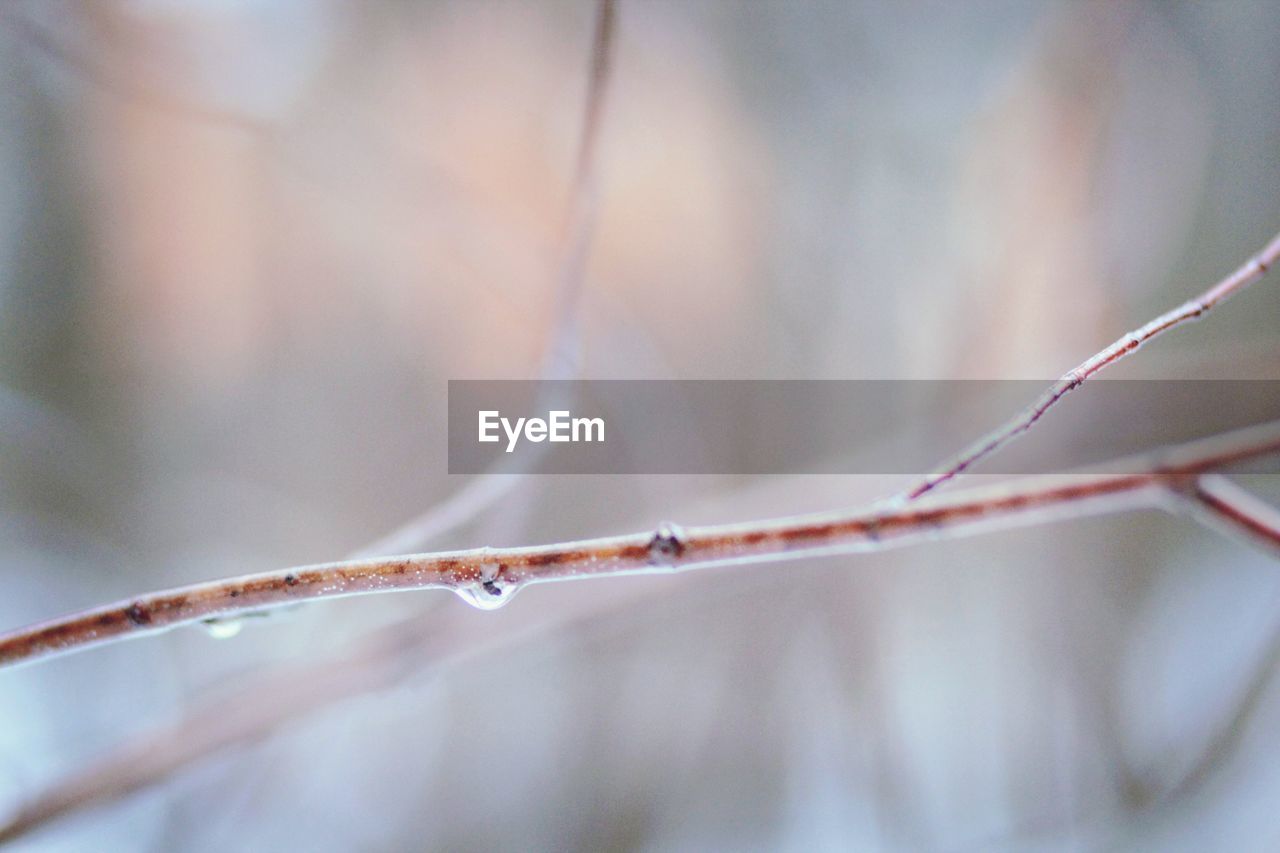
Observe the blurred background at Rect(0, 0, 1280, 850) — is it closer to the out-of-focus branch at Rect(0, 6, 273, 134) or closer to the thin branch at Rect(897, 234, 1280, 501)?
the out-of-focus branch at Rect(0, 6, 273, 134)

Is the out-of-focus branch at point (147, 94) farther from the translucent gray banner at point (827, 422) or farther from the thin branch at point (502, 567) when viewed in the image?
the thin branch at point (502, 567)

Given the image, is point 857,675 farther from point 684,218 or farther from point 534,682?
point 684,218

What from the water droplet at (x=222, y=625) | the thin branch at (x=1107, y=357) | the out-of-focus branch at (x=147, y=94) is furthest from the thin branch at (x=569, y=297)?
the out-of-focus branch at (x=147, y=94)

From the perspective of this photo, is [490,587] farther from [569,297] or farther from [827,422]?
[827,422]

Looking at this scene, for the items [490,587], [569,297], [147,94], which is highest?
[147,94]

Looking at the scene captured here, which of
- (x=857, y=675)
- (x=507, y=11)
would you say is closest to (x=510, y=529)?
(x=857, y=675)

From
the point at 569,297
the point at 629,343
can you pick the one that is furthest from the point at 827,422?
the point at 569,297
